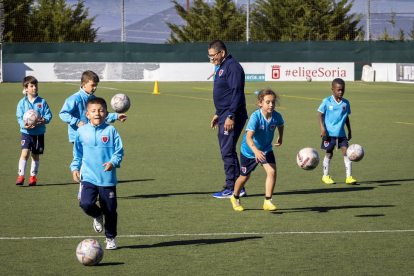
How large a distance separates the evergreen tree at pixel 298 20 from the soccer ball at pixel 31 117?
49.7m

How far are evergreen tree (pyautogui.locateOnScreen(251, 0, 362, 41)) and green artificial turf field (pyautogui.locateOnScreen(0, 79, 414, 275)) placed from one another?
1713 inches

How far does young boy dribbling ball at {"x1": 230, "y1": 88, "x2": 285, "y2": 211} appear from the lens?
8.81 metres

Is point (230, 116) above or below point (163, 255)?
above

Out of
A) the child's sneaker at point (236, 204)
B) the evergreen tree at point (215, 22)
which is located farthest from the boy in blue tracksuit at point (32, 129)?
the evergreen tree at point (215, 22)

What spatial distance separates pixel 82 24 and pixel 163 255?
207 feet

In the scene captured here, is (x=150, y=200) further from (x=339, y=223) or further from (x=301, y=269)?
(x=301, y=269)

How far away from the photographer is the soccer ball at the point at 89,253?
6.66 m

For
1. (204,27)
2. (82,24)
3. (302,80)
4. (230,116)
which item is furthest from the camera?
(82,24)

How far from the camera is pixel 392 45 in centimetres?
5162

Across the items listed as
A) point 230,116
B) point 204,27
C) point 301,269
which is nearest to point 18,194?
point 230,116

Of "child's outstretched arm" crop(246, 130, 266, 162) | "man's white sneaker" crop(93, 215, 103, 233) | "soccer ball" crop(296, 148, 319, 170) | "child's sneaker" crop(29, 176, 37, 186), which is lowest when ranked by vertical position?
"man's white sneaker" crop(93, 215, 103, 233)

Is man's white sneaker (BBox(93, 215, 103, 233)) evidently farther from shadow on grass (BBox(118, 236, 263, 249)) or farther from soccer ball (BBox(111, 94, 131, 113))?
soccer ball (BBox(111, 94, 131, 113))

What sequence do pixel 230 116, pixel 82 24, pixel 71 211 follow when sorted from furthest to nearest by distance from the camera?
pixel 82 24 → pixel 230 116 → pixel 71 211

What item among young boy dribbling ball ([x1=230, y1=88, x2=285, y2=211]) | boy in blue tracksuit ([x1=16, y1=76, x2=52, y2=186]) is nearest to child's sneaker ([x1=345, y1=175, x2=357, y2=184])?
young boy dribbling ball ([x1=230, y1=88, x2=285, y2=211])
